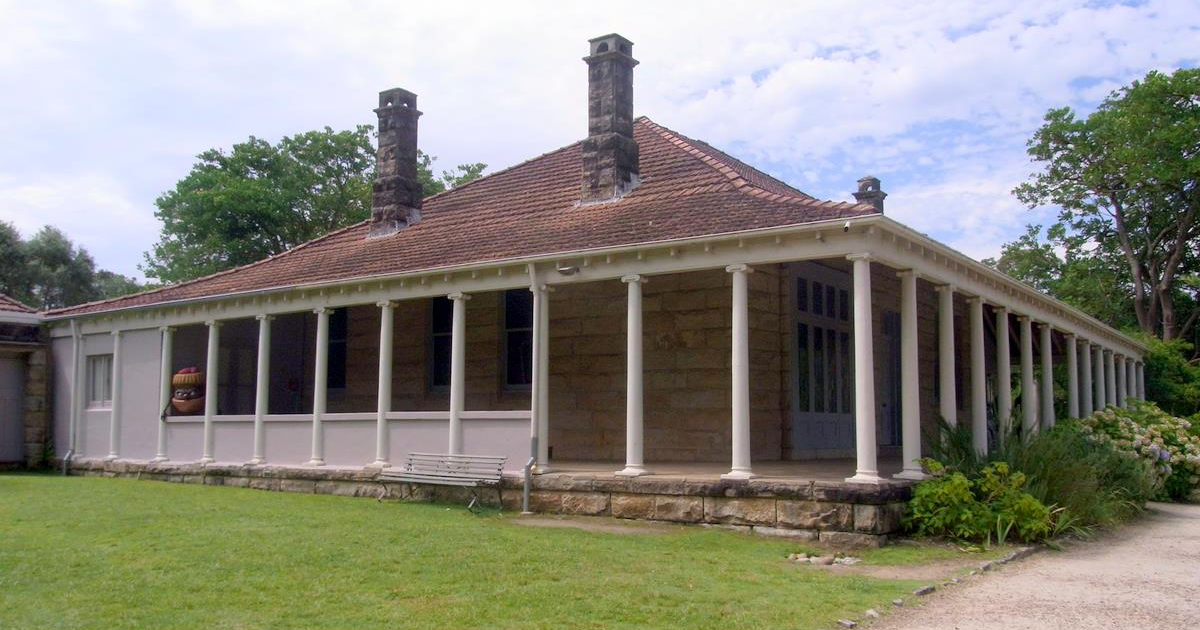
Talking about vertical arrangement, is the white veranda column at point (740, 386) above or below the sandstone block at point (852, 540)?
above

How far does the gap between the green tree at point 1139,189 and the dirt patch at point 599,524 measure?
25.6 meters

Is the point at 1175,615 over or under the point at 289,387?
under

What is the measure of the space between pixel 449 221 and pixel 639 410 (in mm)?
6118

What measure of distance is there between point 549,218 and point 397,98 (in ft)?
15.3

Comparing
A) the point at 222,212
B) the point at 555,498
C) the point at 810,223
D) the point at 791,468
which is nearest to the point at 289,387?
the point at 555,498

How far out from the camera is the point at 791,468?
39.2ft

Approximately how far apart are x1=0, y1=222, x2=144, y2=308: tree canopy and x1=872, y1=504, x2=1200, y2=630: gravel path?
40.7 m

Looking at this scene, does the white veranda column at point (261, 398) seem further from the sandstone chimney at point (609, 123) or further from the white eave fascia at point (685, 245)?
the sandstone chimney at point (609, 123)

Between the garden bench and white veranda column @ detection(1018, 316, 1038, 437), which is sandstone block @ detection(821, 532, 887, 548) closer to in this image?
the garden bench

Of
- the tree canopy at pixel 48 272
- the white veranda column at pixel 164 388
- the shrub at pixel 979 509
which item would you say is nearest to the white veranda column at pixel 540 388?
the shrub at pixel 979 509

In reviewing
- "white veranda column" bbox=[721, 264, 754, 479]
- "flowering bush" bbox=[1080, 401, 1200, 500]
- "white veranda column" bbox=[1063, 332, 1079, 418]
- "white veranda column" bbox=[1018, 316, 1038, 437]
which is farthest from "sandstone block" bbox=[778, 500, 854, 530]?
"white veranda column" bbox=[1063, 332, 1079, 418]

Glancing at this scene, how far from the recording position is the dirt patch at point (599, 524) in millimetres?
9883

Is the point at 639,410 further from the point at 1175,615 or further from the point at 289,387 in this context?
the point at 289,387

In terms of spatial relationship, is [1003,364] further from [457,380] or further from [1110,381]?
[1110,381]
